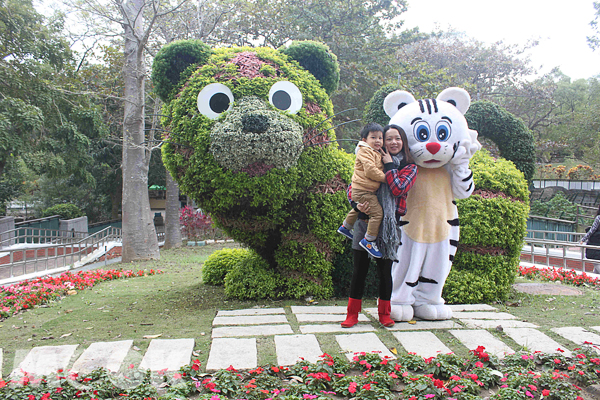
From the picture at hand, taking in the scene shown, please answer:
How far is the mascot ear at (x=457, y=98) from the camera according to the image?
452 centimetres

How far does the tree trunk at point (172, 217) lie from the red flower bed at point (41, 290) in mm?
8406

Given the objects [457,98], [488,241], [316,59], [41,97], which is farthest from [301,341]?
[41,97]

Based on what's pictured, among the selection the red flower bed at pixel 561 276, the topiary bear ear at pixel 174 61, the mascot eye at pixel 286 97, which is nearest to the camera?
the mascot eye at pixel 286 97

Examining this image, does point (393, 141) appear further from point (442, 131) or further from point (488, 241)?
point (488, 241)

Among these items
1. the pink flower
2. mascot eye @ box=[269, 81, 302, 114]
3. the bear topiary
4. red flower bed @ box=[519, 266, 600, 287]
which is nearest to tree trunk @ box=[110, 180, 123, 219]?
the bear topiary

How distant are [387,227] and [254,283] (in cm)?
202

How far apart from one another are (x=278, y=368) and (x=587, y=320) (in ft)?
11.1

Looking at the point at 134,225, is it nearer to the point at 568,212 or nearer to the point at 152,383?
the point at 152,383

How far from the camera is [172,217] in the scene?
16297mm

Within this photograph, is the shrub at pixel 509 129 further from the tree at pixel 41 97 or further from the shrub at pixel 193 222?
the shrub at pixel 193 222

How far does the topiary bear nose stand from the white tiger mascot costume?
1343 mm

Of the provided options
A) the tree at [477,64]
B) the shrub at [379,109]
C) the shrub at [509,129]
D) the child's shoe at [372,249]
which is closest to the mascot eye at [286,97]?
the child's shoe at [372,249]

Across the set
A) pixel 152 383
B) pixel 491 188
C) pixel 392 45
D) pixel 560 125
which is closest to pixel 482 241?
pixel 491 188

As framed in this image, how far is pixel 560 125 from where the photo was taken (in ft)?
85.8
